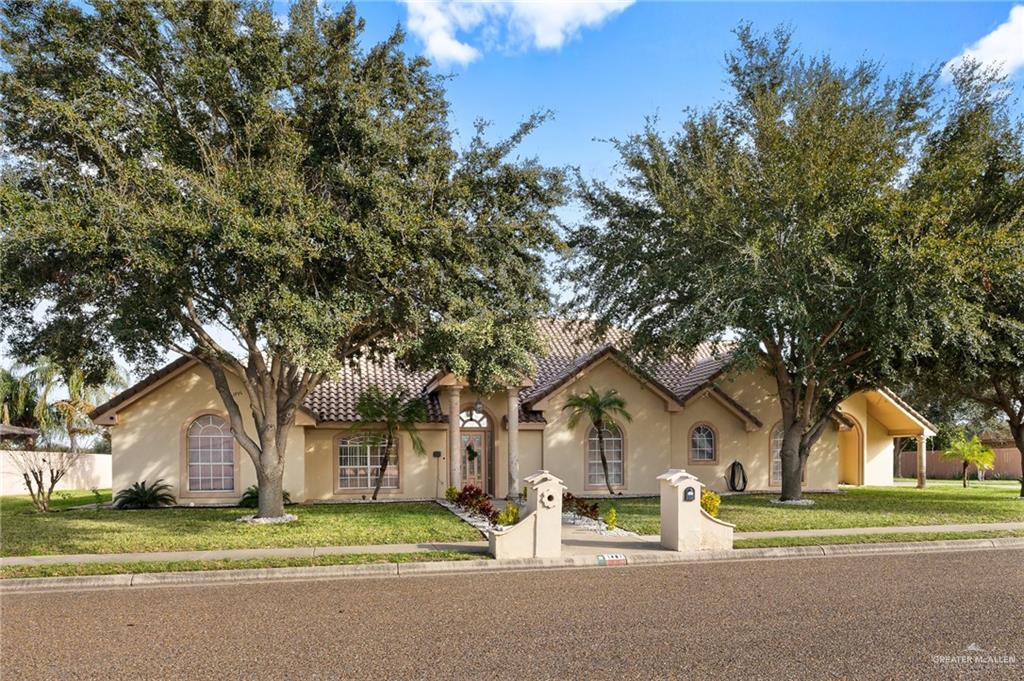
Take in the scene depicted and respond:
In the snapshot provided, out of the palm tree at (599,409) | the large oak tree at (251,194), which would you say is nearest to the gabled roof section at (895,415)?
the palm tree at (599,409)

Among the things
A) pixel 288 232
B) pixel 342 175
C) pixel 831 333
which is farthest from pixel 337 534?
pixel 831 333

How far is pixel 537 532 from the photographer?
12398mm

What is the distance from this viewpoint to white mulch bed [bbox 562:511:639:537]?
587 inches

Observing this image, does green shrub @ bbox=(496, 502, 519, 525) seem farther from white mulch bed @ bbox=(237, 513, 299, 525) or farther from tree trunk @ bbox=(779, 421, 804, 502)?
tree trunk @ bbox=(779, 421, 804, 502)

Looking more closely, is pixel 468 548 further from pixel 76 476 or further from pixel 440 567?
pixel 76 476

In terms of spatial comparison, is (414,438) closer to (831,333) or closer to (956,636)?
(831,333)

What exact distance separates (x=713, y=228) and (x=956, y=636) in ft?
38.7

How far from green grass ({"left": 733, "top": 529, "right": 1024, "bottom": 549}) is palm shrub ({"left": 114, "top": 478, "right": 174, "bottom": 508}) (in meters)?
15.3

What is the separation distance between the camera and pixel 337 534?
1444 centimetres

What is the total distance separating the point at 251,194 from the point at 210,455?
10817 millimetres

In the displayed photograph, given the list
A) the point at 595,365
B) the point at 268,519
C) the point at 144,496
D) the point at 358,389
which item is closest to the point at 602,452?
the point at 595,365

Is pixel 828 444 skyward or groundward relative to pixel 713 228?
groundward

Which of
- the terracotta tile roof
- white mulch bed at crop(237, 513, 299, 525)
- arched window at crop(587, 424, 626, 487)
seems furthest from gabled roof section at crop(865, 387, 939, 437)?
white mulch bed at crop(237, 513, 299, 525)

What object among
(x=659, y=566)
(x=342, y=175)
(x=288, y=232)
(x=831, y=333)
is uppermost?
(x=342, y=175)
